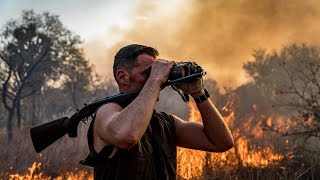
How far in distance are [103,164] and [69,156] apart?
10.6 meters

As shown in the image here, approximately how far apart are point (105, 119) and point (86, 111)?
1.11 ft

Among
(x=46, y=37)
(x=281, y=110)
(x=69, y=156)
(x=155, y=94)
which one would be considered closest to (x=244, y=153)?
(x=69, y=156)

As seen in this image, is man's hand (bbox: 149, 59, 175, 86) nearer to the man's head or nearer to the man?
the man

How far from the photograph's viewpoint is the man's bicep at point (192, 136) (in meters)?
3.07

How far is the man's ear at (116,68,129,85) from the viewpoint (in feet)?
9.12

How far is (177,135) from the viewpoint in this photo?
121 inches

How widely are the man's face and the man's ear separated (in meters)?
0.03

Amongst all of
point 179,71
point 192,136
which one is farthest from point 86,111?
point 192,136

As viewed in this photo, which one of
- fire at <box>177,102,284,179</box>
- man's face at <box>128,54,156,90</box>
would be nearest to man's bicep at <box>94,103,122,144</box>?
man's face at <box>128,54,156,90</box>

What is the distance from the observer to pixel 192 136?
10.1 feet

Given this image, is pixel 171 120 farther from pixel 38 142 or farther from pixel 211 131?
pixel 38 142

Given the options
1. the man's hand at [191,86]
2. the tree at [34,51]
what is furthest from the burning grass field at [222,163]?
the tree at [34,51]

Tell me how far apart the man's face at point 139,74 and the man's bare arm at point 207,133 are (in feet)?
1.63

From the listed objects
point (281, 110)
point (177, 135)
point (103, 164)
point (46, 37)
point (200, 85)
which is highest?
point (46, 37)
